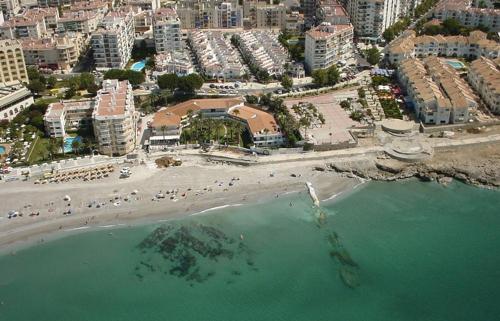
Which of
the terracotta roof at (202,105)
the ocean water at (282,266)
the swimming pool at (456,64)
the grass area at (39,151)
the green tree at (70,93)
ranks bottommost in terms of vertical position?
the ocean water at (282,266)

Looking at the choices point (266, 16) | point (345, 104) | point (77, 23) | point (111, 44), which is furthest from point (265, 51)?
point (77, 23)

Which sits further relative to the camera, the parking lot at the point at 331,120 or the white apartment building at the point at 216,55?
the white apartment building at the point at 216,55

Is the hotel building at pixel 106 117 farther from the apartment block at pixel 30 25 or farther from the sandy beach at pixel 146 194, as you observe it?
the apartment block at pixel 30 25

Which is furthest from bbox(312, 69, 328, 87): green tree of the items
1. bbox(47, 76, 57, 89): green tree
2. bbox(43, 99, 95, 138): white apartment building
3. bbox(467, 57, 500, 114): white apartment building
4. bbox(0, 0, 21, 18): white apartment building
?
bbox(0, 0, 21, 18): white apartment building

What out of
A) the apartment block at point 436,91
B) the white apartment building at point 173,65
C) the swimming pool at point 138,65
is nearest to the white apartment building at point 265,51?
the white apartment building at point 173,65

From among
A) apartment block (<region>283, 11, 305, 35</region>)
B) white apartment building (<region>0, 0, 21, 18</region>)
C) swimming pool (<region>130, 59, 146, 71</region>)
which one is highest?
white apartment building (<region>0, 0, 21, 18</region>)

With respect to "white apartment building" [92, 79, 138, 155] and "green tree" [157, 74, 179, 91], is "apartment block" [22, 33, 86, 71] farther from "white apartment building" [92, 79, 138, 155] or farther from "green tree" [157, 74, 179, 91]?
"white apartment building" [92, 79, 138, 155]
